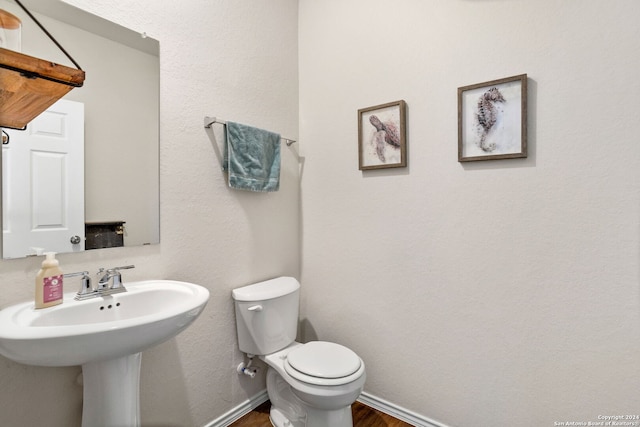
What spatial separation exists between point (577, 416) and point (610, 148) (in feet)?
3.49

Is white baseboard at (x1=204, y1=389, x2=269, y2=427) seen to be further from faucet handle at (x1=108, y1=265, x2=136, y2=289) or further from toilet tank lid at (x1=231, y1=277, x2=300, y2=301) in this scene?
faucet handle at (x1=108, y1=265, x2=136, y2=289)

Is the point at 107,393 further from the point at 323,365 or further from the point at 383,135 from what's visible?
the point at 383,135

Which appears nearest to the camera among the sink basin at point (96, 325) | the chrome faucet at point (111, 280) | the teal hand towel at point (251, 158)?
the sink basin at point (96, 325)

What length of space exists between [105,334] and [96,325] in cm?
3

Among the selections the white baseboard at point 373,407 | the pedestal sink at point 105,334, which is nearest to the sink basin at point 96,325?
the pedestal sink at point 105,334

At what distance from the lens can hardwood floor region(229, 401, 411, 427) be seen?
161 centimetres

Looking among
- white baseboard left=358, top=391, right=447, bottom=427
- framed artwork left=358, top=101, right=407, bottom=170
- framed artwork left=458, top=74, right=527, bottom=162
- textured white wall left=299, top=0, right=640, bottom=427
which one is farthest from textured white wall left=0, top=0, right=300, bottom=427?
framed artwork left=458, top=74, right=527, bottom=162

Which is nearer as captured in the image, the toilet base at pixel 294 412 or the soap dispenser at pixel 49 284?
the soap dispenser at pixel 49 284

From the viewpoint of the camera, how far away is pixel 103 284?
1117 millimetres

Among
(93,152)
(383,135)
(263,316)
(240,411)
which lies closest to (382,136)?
(383,135)

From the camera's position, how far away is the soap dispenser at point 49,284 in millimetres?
965

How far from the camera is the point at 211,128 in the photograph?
4.98ft

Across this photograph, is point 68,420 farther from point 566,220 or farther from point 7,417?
point 566,220

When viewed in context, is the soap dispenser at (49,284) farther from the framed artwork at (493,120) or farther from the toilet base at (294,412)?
the framed artwork at (493,120)
